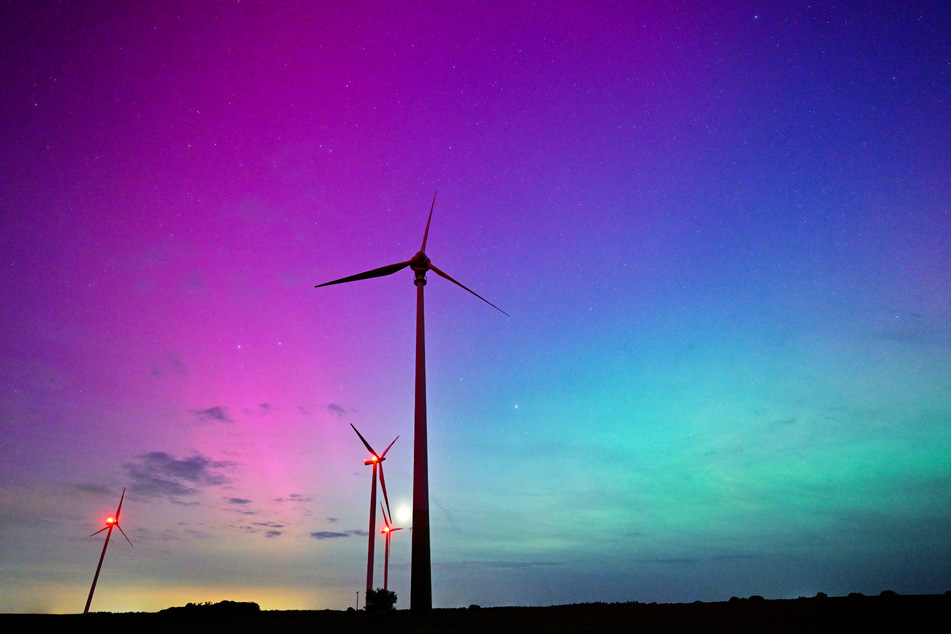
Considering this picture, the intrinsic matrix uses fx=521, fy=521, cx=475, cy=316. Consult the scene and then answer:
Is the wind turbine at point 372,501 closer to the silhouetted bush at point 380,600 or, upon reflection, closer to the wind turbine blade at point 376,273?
the silhouetted bush at point 380,600

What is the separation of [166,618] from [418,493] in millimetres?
23013

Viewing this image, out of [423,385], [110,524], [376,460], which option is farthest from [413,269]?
[110,524]

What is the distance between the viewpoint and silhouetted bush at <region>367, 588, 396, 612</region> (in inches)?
1725

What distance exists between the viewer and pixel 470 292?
54.2 meters

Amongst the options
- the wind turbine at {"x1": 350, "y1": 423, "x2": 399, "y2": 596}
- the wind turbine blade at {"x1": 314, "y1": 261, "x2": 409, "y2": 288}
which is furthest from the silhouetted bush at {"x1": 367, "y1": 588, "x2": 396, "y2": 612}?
the wind turbine blade at {"x1": 314, "y1": 261, "x2": 409, "y2": 288}

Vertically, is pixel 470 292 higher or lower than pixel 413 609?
higher

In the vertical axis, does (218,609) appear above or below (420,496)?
below

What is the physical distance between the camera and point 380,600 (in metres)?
44.2

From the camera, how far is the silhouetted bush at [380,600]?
43812mm

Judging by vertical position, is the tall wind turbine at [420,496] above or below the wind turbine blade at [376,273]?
below

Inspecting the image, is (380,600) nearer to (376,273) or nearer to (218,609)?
(218,609)

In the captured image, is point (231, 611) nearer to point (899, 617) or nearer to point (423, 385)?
point (423, 385)

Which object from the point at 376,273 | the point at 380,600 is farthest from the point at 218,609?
the point at 376,273

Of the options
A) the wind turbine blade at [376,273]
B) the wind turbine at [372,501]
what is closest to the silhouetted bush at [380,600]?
the wind turbine at [372,501]
